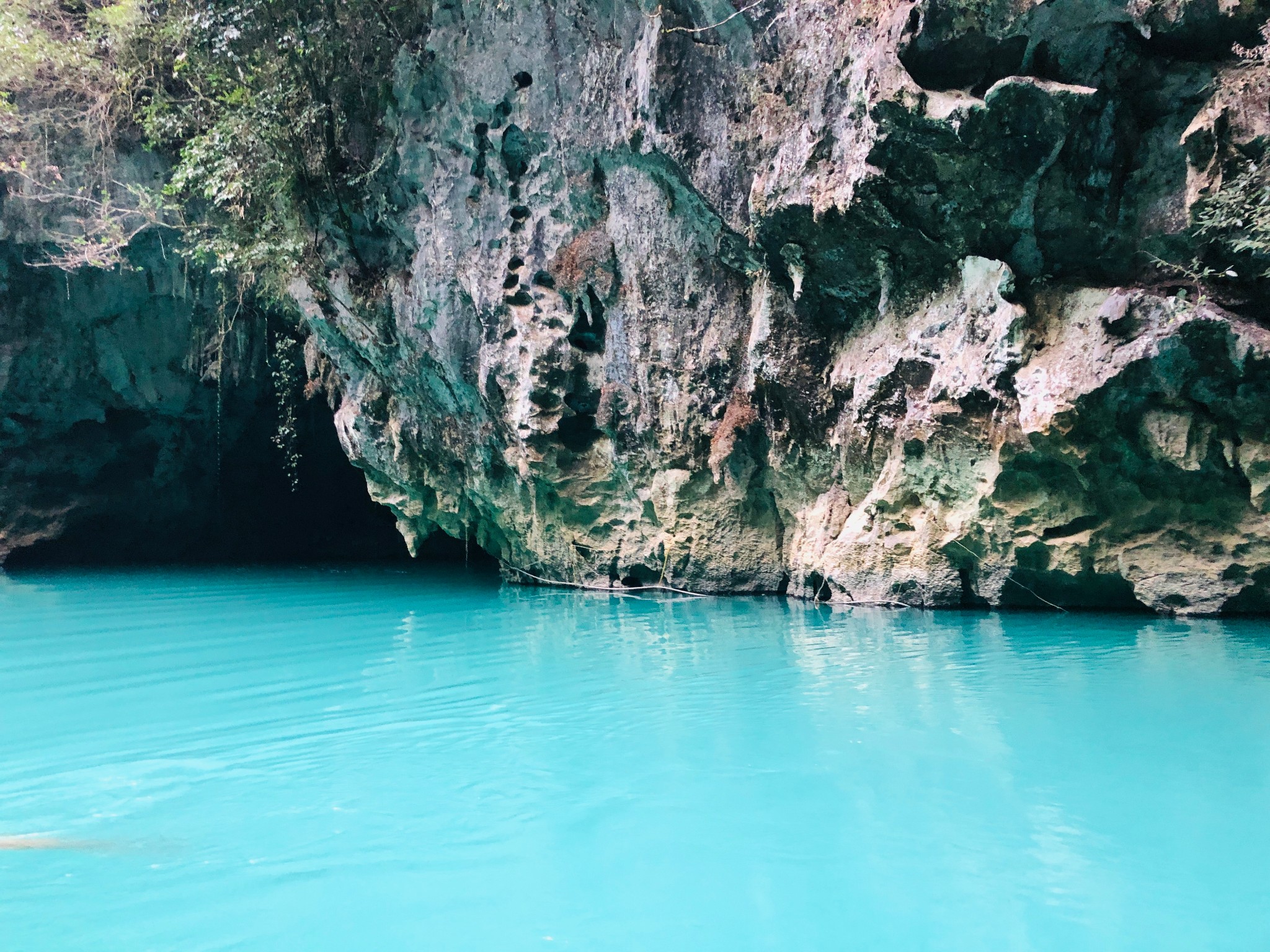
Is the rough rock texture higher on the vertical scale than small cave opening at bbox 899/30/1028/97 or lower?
lower

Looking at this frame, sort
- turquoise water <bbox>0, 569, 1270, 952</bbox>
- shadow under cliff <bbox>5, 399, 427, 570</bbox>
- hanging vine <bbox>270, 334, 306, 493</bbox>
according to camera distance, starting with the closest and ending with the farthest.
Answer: turquoise water <bbox>0, 569, 1270, 952</bbox>
hanging vine <bbox>270, 334, 306, 493</bbox>
shadow under cliff <bbox>5, 399, 427, 570</bbox>


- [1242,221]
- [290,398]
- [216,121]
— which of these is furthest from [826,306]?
[290,398]

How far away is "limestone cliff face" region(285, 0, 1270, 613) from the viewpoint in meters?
7.04

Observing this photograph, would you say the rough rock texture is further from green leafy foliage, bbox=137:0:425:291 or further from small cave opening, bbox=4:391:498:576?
green leafy foliage, bbox=137:0:425:291

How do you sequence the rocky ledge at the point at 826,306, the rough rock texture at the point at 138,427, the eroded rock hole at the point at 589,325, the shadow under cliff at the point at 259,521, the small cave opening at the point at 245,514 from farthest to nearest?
1. the shadow under cliff at the point at 259,521
2. the small cave opening at the point at 245,514
3. the rough rock texture at the point at 138,427
4. the eroded rock hole at the point at 589,325
5. the rocky ledge at the point at 826,306

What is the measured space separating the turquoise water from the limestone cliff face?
57.2 inches

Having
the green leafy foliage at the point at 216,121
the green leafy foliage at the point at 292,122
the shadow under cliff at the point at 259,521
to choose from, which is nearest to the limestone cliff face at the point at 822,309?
the green leafy foliage at the point at 292,122

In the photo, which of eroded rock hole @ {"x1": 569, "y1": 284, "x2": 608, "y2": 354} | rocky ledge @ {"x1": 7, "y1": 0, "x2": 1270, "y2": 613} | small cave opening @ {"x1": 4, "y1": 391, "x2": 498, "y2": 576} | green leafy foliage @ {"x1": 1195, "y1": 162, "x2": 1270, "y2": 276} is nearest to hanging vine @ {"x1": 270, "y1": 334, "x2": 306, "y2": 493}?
small cave opening @ {"x1": 4, "y1": 391, "x2": 498, "y2": 576}

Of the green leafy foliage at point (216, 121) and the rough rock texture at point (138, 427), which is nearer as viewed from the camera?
the green leafy foliage at point (216, 121)

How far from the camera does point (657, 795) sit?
13.2 ft

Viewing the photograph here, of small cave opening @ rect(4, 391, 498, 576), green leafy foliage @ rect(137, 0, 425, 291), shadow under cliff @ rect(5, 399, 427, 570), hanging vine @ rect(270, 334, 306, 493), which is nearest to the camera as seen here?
green leafy foliage @ rect(137, 0, 425, 291)

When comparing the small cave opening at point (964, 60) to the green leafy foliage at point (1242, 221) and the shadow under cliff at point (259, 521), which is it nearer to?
the green leafy foliage at point (1242, 221)

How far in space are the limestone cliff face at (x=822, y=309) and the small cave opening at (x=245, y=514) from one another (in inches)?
203

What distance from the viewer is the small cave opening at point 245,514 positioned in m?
16.6
